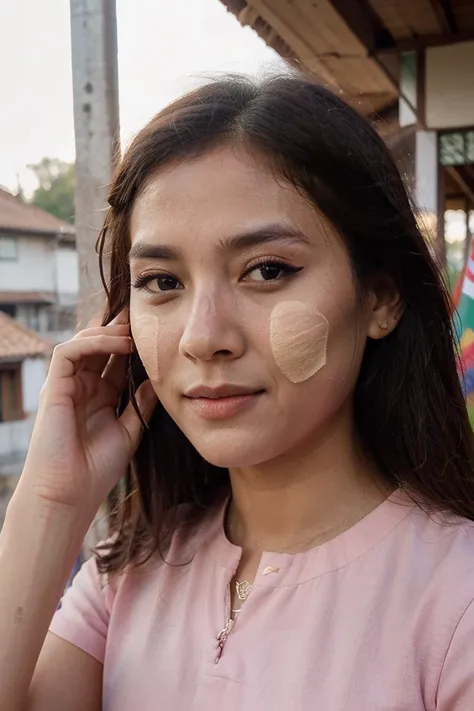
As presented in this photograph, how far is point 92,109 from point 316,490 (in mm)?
1179

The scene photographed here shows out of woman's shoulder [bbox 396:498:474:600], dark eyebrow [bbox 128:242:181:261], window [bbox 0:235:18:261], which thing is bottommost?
woman's shoulder [bbox 396:498:474:600]

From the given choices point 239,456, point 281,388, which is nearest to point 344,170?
point 281,388

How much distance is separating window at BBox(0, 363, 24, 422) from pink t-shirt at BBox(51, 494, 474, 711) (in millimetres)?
1878

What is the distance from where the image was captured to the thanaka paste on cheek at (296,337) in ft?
3.07

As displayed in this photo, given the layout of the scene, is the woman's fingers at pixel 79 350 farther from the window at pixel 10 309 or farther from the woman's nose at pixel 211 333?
the window at pixel 10 309

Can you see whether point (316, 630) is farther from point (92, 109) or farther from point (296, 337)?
point (92, 109)

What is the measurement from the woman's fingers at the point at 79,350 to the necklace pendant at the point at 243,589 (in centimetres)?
42

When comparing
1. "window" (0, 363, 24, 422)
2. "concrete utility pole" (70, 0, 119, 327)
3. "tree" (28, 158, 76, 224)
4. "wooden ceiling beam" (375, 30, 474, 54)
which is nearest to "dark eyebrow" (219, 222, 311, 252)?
"concrete utility pole" (70, 0, 119, 327)

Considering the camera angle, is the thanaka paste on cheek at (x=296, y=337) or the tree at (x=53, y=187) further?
the tree at (x=53, y=187)

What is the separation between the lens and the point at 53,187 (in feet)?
13.1

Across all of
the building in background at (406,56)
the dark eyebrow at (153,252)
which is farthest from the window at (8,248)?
the dark eyebrow at (153,252)

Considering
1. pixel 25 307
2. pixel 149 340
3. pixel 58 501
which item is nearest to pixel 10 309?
pixel 25 307

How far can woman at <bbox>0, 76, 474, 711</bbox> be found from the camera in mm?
929

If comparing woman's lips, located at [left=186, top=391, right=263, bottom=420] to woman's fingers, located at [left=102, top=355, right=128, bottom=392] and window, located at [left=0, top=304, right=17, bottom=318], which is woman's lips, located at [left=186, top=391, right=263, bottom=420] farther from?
window, located at [left=0, top=304, right=17, bottom=318]
